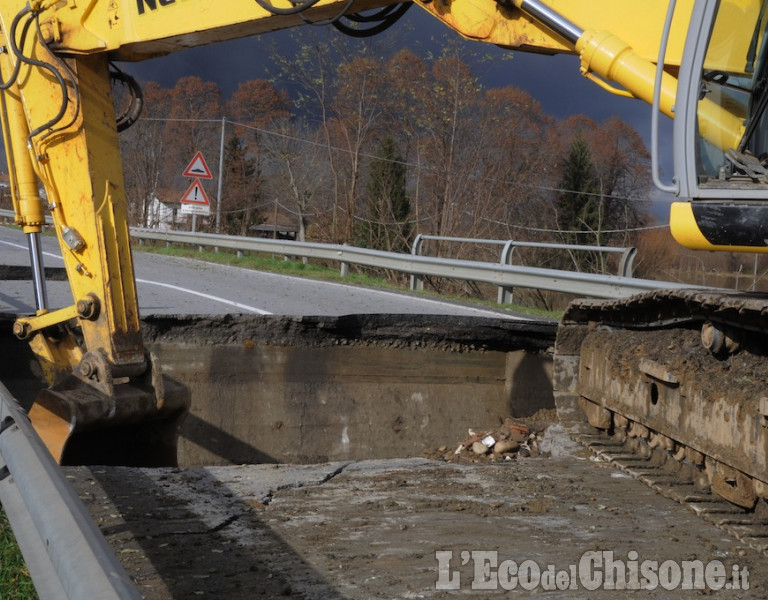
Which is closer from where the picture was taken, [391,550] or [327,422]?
[391,550]

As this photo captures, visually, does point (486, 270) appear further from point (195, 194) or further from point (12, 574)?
point (195, 194)

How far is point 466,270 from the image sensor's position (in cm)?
1334

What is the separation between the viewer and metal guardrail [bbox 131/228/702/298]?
10.1 meters

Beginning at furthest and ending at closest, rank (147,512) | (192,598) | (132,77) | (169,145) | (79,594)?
1. (169,145)
2. (132,77)
3. (147,512)
4. (192,598)
5. (79,594)

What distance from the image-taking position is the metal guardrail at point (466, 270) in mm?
10094

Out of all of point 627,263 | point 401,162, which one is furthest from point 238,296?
point 401,162

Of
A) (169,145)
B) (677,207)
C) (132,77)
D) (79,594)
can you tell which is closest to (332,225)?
(169,145)

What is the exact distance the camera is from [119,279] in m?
4.66

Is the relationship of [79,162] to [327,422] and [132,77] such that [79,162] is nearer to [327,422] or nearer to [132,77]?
[132,77]

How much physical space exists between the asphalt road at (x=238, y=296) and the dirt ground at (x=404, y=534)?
5644 millimetres

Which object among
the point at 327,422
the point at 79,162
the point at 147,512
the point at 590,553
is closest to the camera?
the point at 590,553

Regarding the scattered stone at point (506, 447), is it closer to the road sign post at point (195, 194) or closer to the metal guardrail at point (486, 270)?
the metal guardrail at point (486, 270)

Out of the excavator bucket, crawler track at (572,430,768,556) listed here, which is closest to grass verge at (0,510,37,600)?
the excavator bucket

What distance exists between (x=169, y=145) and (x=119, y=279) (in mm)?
30994
